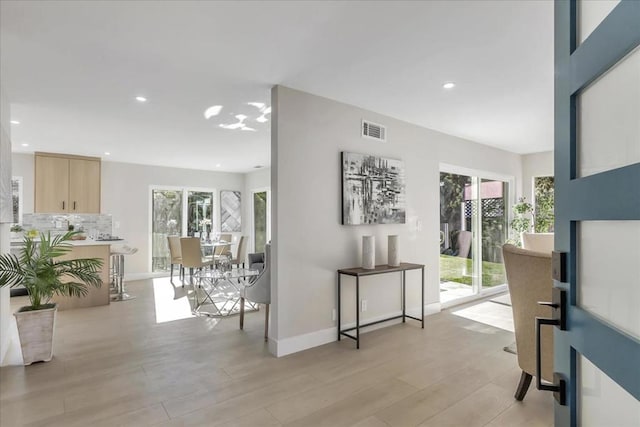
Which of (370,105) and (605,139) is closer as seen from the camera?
(605,139)

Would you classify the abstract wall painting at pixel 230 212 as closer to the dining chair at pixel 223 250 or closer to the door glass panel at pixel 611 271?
the dining chair at pixel 223 250

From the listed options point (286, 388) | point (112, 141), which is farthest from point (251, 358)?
point (112, 141)

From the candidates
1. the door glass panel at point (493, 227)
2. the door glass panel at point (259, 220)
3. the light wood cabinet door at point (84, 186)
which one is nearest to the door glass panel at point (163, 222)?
the light wood cabinet door at point (84, 186)

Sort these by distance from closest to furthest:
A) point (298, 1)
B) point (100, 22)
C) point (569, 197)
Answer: point (569, 197)
point (298, 1)
point (100, 22)

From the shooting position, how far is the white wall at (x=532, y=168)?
247 inches

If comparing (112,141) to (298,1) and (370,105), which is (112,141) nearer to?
(370,105)

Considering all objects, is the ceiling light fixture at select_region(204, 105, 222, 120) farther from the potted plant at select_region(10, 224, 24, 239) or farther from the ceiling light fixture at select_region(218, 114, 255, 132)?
the potted plant at select_region(10, 224, 24, 239)

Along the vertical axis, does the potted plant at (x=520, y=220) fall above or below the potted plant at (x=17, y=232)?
above

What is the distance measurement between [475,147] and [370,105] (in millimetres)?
2653

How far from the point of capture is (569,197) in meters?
0.88

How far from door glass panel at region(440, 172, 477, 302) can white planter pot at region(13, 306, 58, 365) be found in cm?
474

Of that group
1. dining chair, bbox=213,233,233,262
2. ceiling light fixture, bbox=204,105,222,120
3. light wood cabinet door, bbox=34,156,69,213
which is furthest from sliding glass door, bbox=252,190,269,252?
ceiling light fixture, bbox=204,105,222,120

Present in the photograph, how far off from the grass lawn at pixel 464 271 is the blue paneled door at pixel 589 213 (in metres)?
4.43

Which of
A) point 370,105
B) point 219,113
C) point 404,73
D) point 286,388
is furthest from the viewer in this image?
point 219,113
